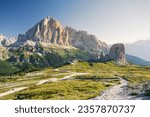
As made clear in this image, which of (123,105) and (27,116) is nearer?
(27,116)

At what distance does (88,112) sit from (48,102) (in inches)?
220

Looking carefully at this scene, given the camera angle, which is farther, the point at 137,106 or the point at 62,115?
the point at 137,106

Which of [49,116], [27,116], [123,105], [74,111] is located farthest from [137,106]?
[27,116]

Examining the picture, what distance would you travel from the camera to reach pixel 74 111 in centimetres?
2878

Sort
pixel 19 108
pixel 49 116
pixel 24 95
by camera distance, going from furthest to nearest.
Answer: pixel 24 95, pixel 19 108, pixel 49 116

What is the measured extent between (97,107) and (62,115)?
13.6 ft

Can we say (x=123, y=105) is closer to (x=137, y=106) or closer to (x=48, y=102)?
(x=137, y=106)

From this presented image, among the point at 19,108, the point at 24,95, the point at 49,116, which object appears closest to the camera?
the point at 49,116

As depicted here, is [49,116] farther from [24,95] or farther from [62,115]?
[24,95]

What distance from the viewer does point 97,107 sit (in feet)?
96.7

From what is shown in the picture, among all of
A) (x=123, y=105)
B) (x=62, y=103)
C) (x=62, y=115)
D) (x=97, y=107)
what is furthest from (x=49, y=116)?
(x=123, y=105)

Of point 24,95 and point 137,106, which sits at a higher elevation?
point 137,106

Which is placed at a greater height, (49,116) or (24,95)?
(49,116)

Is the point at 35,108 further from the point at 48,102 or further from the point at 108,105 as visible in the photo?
the point at 108,105
